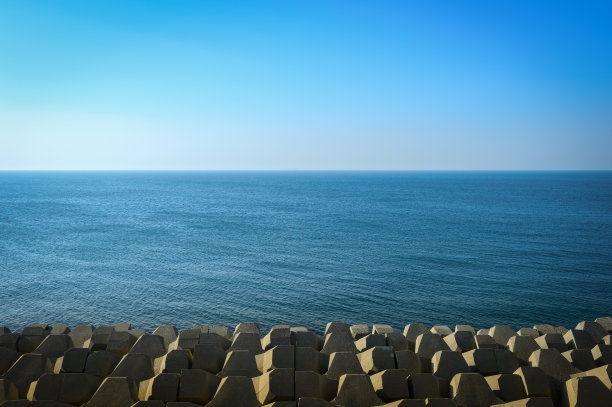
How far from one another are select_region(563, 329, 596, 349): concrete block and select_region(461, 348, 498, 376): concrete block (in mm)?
4665

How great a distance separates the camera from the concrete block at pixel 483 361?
1347 centimetres

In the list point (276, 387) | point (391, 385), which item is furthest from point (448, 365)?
point (276, 387)

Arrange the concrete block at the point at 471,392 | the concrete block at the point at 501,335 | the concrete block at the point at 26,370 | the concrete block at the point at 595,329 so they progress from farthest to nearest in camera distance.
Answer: the concrete block at the point at 595,329 < the concrete block at the point at 501,335 < the concrete block at the point at 26,370 < the concrete block at the point at 471,392

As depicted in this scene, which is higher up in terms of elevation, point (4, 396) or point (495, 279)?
point (4, 396)

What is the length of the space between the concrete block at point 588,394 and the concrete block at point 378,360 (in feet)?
15.5

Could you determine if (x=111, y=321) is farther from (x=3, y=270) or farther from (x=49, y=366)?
(x=3, y=270)

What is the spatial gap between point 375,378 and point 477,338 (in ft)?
19.6

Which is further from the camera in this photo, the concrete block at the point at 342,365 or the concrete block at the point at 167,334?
the concrete block at the point at 167,334

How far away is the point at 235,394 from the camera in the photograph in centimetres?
1106

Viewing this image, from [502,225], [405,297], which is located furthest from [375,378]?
[502,225]

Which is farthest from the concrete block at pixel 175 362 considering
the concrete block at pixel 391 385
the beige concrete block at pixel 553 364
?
the beige concrete block at pixel 553 364

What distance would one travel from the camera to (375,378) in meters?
12.1

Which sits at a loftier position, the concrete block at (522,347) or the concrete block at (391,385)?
the concrete block at (391,385)

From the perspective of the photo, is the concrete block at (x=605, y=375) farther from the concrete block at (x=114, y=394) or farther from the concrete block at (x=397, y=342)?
the concrete block at (x=114, y=394)
